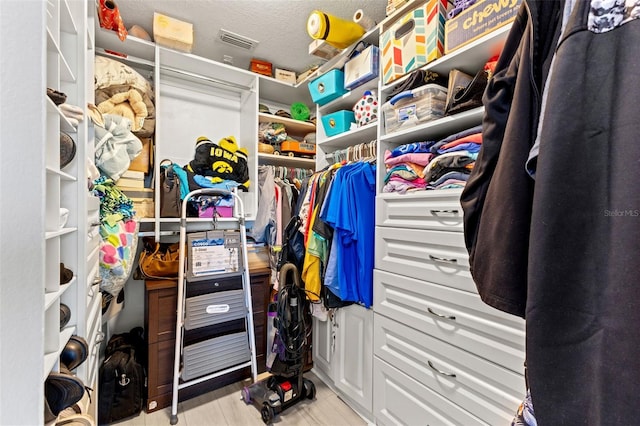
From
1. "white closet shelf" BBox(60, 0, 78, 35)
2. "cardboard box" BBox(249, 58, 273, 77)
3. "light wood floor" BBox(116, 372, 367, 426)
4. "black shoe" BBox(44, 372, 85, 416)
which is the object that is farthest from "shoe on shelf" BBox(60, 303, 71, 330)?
"cardboard box" BBox(249, 58, 273, 77)

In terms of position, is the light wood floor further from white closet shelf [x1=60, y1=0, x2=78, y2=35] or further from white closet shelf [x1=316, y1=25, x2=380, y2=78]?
white closet shelf [x1=316, y1=25, x2=380, y2=78]

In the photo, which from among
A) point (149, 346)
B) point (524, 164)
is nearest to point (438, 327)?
point (524, 164)

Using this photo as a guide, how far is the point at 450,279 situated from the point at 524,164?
0.80 m

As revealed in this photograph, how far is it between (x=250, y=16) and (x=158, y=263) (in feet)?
5.76

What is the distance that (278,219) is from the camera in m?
2.21

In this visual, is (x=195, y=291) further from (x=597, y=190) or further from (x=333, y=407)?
(x=597, y=190)

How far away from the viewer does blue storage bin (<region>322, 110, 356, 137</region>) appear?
1.92m

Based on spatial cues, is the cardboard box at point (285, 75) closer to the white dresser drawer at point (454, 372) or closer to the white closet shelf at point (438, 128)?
the white closet shelf at point (438, 128)

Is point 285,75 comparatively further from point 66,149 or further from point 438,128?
point 66,149

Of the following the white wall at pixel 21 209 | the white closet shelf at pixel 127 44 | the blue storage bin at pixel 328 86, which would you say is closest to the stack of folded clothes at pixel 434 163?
the blue storage bin at pixel 328 86

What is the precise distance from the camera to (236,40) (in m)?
2.01

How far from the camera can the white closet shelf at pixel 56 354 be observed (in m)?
0.63

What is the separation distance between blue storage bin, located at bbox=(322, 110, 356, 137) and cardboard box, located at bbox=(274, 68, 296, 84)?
658 mm

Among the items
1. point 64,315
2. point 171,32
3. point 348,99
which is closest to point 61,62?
point 64,315
